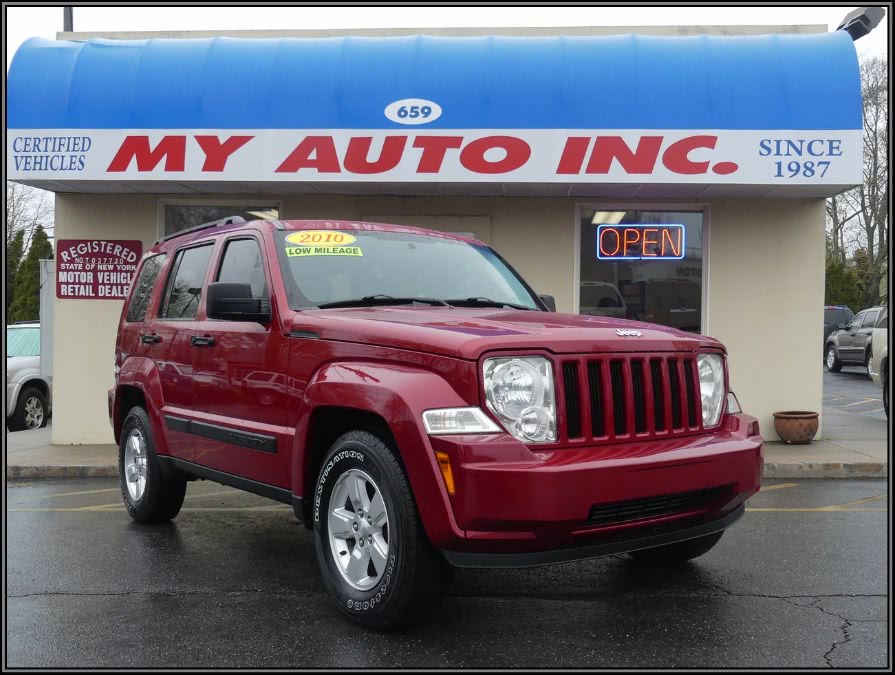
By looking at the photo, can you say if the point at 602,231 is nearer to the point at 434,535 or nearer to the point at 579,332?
the point at 579,332

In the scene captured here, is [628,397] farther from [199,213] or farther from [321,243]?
[199,213]

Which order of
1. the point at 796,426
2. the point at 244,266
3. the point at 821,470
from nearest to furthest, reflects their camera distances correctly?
the point at 244,266
the point at 821,470
the point at 796,426

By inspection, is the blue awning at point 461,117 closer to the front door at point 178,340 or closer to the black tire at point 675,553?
the front door at point 178,340

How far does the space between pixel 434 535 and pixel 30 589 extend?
2.65 m

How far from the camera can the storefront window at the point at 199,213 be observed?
1074 centimetres

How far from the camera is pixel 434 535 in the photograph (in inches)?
136

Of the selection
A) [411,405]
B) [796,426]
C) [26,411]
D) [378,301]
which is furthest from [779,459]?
[26,411]

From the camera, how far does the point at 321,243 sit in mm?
4906

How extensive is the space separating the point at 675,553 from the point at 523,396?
202 cm

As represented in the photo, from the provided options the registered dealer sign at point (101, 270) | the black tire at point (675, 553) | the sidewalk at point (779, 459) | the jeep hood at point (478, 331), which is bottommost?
the sidewalk at point (779, 459)

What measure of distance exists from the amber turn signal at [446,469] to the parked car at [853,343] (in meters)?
20.6

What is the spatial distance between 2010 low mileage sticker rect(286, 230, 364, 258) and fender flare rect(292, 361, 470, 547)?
1.08 meters

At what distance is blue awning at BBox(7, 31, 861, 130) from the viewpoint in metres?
9.20

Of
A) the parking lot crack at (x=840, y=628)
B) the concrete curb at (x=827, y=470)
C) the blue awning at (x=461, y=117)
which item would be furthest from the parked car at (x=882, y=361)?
the parking lot crack at (x=840, y=628)
